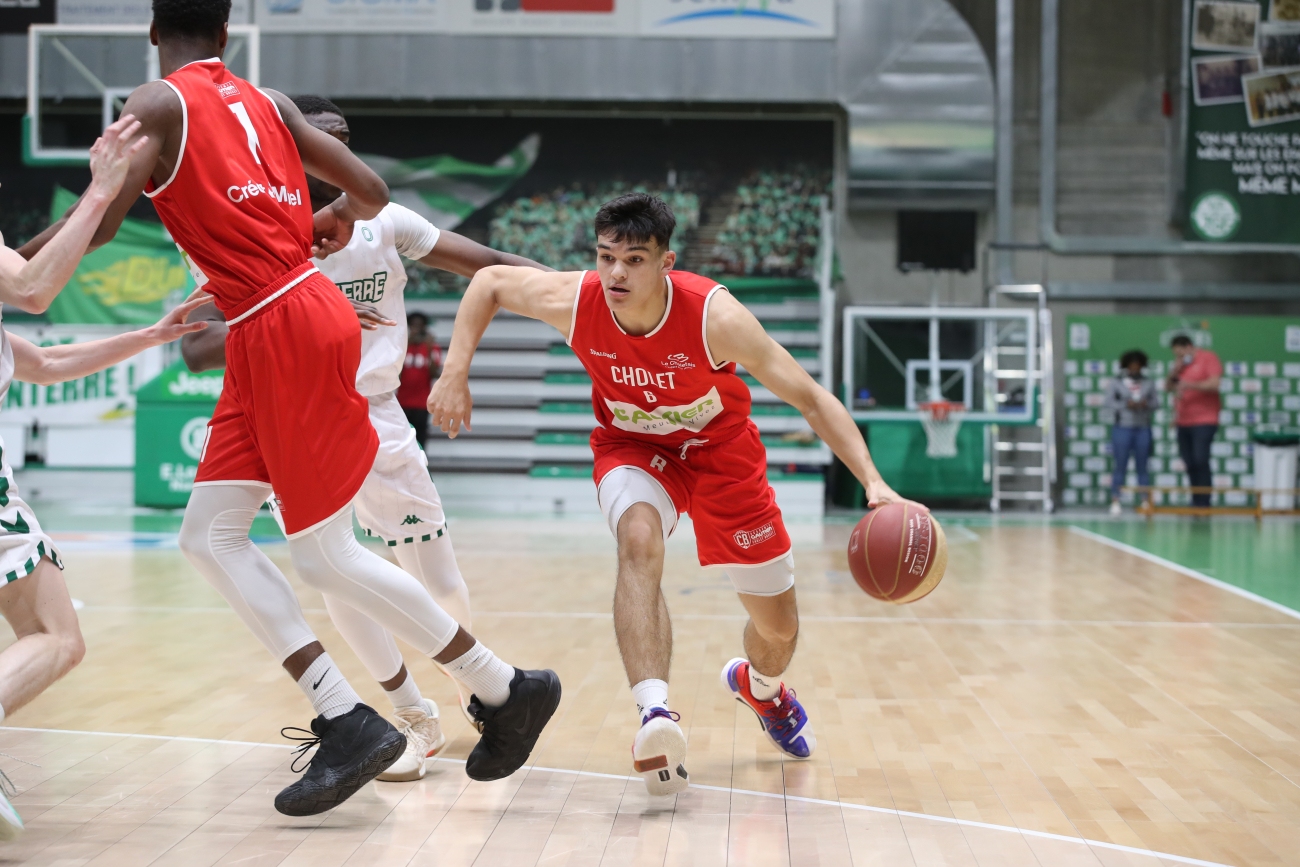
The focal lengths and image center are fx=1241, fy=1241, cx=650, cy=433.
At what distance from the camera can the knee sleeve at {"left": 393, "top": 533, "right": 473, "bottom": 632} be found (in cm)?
381

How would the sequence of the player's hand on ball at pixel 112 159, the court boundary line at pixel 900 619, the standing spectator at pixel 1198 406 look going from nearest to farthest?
the player's hand on ball at pixel 112 159 < the court boundary line at pixel 900 619 < the standing spectator at pixel 1198 406

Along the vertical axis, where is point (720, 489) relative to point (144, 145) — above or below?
below

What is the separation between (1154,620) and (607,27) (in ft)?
34.2

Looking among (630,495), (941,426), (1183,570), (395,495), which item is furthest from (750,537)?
(941,426)

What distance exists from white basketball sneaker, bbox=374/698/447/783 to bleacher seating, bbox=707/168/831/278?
484 inches

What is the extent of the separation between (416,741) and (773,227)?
12.7 m

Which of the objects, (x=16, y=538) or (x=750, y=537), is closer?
(x=16, y=538)

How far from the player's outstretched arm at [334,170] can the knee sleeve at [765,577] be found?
4.75 feet

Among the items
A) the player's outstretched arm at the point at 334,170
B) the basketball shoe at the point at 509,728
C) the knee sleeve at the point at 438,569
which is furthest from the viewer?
the knee sleeve at the point at 438,569

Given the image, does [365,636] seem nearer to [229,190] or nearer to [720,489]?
[720,489]

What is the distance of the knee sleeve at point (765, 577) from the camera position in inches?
143

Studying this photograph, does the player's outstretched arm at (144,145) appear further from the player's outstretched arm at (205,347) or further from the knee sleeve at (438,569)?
the knee sleeve at (438,569)

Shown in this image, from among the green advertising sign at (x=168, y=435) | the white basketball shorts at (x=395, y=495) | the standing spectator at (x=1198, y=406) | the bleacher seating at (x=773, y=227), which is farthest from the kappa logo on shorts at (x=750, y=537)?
the bleacher seating at (x=773, y=227)

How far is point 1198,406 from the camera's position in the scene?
13.3 meters
